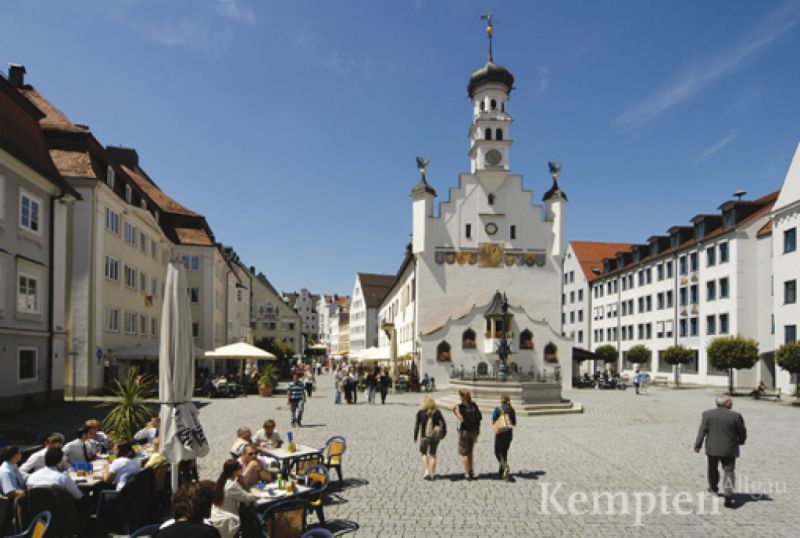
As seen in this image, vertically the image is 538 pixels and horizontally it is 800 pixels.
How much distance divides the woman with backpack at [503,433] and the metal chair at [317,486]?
384 cm

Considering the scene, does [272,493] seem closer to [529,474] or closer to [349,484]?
[349,484]

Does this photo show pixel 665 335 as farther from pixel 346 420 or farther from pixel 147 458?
pixel 147 458

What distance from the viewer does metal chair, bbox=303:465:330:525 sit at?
7855mm

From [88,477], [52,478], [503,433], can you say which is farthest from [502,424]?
[52,478]

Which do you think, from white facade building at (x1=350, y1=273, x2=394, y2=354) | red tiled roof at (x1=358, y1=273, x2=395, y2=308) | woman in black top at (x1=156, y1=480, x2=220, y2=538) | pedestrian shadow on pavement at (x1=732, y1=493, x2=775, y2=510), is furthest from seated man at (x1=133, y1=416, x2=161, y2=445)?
red tiled roof at (x1=358, y1=273, x2=395, y2=308)

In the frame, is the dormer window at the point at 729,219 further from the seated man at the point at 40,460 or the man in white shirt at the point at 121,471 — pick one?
the seated man at the point at 40,460

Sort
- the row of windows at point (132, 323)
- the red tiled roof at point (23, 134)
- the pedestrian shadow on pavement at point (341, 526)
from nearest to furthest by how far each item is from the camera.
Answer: the pedestrian shadow on pavement at point (341, 526)
the red tiled roof at point (23, 134)
the row of windows at point (132, 323)

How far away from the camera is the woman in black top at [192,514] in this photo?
414 cm

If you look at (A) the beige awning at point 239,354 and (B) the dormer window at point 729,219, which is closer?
(A) the beige awning at point 239,354

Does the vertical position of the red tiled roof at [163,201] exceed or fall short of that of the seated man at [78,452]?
it exceeds it

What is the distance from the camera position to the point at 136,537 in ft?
18.4

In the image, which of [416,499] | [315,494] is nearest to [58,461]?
[315,494]

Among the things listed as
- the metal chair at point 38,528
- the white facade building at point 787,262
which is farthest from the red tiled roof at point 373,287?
the metal chair at point 38,528

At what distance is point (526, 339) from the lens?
1617 inches
